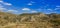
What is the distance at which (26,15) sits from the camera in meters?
6.20

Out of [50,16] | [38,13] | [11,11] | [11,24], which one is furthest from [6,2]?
[50,16]

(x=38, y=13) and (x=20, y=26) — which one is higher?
(x=38, y=13)

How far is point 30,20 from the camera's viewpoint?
20.2 ft

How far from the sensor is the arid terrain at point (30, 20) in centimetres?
599

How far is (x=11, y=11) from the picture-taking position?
612 centimetres

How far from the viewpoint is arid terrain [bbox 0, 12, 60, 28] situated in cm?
599

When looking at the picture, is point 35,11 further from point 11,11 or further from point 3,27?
point 3,27

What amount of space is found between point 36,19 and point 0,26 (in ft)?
5.05

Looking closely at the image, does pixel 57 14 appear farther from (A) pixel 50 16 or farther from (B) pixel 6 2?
(B) pixel 6 2

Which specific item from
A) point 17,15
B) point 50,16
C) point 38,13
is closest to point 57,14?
point 50,16

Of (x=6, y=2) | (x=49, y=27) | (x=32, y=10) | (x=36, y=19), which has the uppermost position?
(x=6, y=2)

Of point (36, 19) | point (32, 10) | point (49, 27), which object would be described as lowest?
point (49, 27)

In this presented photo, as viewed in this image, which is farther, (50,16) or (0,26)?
(50,16)

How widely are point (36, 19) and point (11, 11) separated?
1.12 meters
